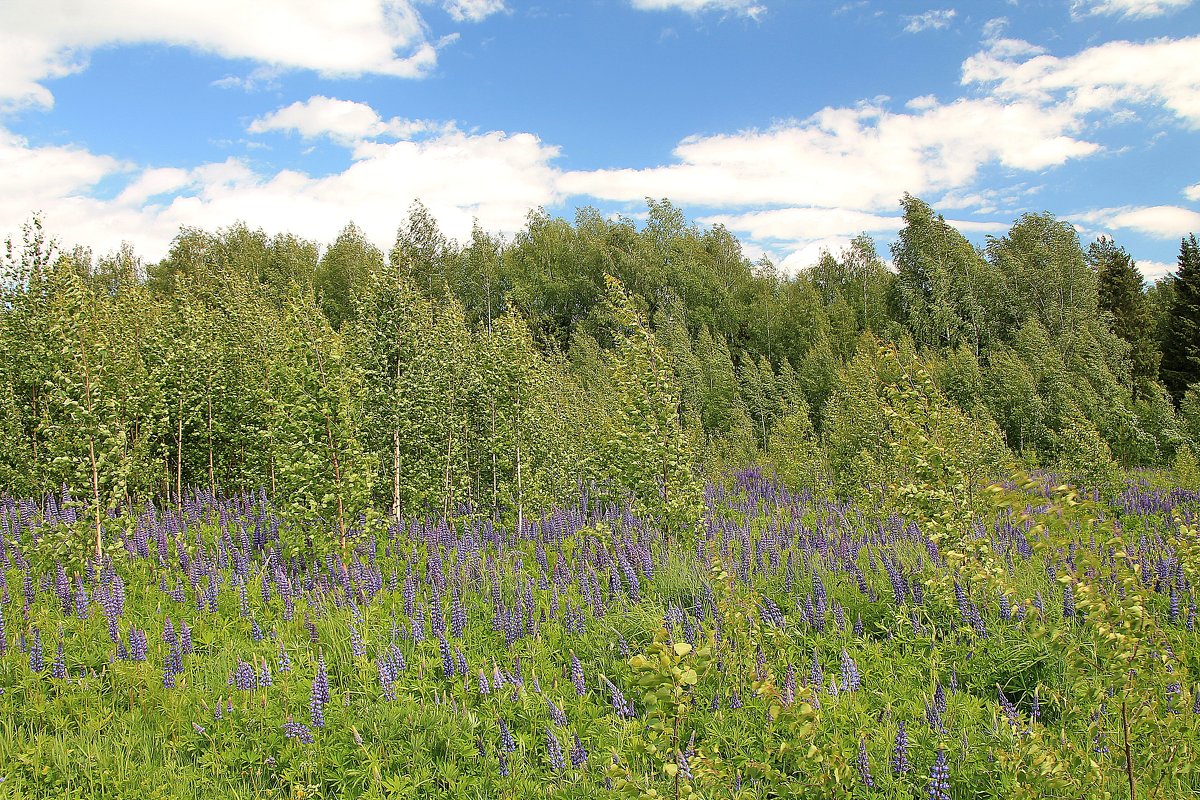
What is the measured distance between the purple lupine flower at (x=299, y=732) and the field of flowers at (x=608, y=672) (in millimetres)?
14

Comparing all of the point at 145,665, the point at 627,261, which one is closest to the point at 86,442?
the point at 145,665

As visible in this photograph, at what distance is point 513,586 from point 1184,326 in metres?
48.8

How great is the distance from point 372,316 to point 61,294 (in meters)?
4.23

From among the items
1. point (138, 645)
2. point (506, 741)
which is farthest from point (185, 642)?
point (506, 741)

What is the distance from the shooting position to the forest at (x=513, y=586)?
3.85 meters

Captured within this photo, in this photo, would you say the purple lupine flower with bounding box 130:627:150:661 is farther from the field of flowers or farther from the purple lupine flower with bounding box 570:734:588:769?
the purple lupine flower with bounding box 570:734:588:769

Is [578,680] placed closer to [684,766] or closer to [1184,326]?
[684,766]

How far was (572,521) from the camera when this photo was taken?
10703 millimetres

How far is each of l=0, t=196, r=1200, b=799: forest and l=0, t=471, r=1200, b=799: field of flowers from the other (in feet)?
0.11

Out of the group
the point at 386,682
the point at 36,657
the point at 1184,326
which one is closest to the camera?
the point at 386,682

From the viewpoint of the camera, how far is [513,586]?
7.19 meters

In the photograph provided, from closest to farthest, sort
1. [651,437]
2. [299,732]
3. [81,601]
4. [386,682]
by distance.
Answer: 1. [299,732]
2. [386,682]
3. [81,601]
4. [651,437]

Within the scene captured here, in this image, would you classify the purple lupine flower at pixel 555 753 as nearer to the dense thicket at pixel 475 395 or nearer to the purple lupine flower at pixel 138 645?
the purple lupine flower at pixel 138 645

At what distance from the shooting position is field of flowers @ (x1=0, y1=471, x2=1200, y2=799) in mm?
3264
